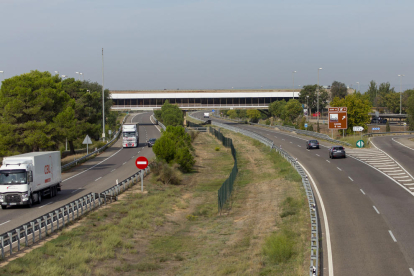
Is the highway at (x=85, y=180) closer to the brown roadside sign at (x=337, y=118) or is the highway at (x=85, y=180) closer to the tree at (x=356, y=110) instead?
the brown roadside sign at (x=337, y=118)

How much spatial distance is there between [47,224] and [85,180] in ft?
57.9

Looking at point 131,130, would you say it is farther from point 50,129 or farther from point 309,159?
point 309,159

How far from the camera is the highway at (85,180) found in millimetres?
22062

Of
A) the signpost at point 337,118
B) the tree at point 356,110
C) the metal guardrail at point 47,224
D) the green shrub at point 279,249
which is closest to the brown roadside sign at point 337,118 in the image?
the signpost at point 337,118

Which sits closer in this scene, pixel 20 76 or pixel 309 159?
pixel 20 76

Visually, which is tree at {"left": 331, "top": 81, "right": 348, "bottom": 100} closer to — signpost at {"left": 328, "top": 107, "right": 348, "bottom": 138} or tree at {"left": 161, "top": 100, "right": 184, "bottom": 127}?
tree at {"left": 161, "top": 100, "right": 184, "bottom": 127}

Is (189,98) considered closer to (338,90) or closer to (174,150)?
(338,90)

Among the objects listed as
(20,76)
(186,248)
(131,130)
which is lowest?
(186,248)

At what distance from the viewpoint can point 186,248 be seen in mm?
19812

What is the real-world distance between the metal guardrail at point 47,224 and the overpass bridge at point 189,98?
284 feet

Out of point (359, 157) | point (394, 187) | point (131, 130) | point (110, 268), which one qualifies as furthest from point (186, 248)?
point (131, 130)

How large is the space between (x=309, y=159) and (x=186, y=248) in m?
29.6

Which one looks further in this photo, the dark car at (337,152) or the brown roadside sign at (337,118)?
the brown roadside sign at (337,118)

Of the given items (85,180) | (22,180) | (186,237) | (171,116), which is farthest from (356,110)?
(22,180)
